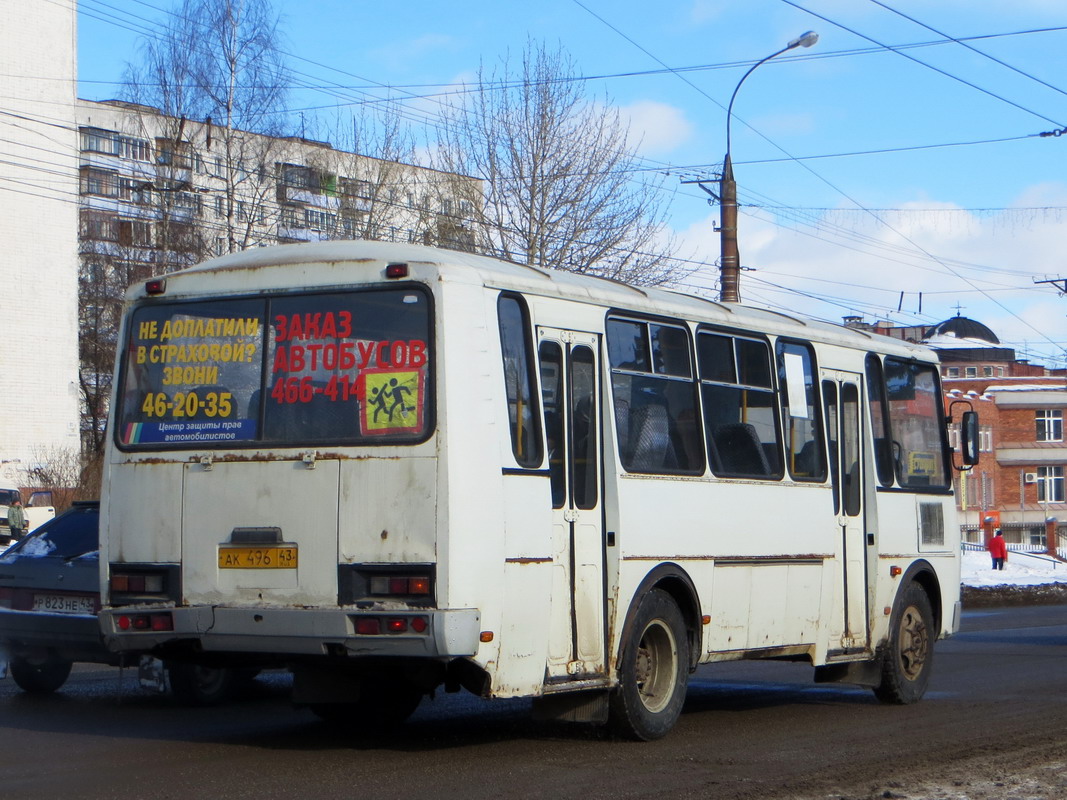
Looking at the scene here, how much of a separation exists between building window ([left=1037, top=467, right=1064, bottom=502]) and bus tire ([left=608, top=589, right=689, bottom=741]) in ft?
271

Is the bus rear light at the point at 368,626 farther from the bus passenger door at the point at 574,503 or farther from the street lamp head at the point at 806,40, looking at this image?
the street lamp head at the point at 806,40

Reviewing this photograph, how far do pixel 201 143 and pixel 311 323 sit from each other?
33.6m

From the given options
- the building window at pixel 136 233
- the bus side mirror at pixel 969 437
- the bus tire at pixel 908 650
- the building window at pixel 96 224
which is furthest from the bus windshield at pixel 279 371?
the building window at pixel 96 224

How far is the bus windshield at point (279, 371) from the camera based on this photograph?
834 cm

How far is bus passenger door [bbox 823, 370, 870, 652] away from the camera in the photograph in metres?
11.8

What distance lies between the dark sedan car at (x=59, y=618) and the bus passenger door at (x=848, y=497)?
15.0ft

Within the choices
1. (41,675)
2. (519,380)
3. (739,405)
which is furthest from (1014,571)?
(519,380)

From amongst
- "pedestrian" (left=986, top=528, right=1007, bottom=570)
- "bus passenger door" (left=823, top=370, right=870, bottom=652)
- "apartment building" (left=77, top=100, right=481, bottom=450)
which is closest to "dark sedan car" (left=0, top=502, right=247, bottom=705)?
"bus passenger door" (left=823, top=370, right=870, bottom=652)

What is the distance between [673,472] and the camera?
389 inches

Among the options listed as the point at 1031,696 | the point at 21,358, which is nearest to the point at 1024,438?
the point at 21,358

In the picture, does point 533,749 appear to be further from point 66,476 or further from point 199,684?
point 66,476

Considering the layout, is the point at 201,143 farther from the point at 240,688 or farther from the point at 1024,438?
the point at 1024,438

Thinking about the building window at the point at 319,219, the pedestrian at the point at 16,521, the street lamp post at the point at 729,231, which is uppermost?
the building window at the point at 319,219

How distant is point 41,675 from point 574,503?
541cm
